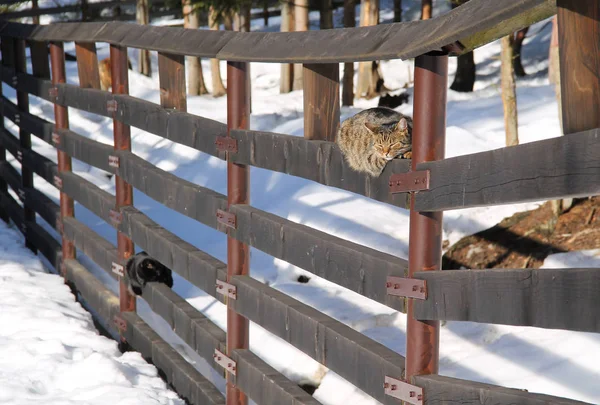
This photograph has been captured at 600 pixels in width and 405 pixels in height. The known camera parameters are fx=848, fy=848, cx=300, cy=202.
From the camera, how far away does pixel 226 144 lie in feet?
14.5

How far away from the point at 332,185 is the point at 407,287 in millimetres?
723

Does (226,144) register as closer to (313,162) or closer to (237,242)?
(237,242)

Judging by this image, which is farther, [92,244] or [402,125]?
[92,244]

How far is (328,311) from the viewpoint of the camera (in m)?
6.99

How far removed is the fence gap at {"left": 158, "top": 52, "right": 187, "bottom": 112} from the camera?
17.3 ft

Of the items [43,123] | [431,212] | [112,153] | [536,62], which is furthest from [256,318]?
[536,62]

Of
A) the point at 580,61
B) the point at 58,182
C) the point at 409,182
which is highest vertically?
the point at 580,61

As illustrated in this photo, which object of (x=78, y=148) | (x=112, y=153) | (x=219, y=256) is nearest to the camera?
(x=112, y=153)

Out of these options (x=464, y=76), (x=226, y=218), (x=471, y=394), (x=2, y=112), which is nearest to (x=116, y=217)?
(x=226, y=218)

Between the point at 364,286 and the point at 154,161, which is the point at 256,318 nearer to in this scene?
the point at 364,286

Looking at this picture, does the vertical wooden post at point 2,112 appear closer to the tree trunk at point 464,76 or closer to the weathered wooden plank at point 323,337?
the weathered wooden plank at point 323,337

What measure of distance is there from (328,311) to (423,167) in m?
4.21

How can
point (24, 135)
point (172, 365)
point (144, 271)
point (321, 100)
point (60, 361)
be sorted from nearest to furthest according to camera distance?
1. point (321, 100)
2. point (60, 361)
3. point (172, 365)
4. point (144, 271)
5. point (24, 135)

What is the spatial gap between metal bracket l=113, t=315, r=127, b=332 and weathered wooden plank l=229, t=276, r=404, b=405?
1.76 metres
